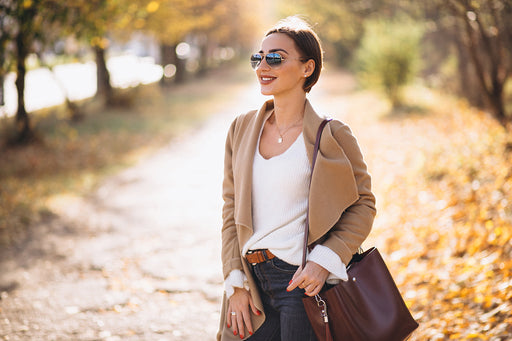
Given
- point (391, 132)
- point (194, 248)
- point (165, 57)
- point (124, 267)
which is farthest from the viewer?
point (165, 57)

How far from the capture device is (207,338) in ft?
13.7

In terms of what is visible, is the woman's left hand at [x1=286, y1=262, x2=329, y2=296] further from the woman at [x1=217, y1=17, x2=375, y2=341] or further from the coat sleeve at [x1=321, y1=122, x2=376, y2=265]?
the coat sleeve at [x1=321, y1=122, x2=376, y2=265]

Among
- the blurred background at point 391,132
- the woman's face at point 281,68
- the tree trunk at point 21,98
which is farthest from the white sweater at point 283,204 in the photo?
the tree trunk at point 21,98

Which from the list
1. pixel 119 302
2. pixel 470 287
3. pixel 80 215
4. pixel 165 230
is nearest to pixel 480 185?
pixel 470 287

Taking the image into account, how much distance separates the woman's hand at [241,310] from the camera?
2.30 m

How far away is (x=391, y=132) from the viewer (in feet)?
44.8

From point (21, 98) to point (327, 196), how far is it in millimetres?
10596

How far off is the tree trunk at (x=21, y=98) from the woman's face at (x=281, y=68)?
333 inches

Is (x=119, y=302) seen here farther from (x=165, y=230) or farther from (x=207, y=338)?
(x=165, y=230)

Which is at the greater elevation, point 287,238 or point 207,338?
point 287,238

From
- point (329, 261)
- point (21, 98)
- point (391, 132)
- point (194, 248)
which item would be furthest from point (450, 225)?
point (21, 98)

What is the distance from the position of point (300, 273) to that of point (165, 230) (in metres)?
5.25

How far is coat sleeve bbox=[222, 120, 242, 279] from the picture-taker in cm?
235

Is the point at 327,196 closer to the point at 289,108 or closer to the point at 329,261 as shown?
the point at 329,261
